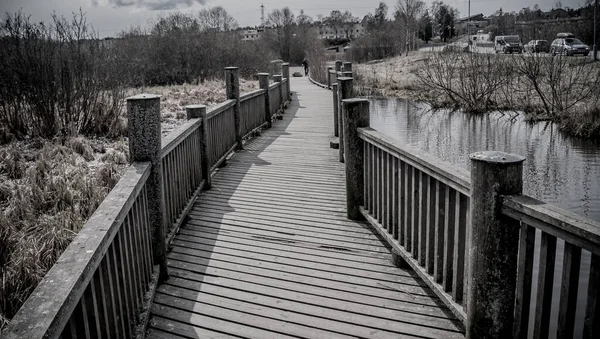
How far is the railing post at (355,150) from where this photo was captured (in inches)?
209

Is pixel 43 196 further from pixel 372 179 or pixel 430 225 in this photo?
pixel 430 225

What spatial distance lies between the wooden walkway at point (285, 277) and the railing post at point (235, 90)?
2.67 metres

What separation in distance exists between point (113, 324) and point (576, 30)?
172 ft

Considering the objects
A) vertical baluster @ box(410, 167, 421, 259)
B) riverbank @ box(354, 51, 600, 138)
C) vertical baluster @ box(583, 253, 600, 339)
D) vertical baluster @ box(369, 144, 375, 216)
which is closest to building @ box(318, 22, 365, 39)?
riverbank @ box(354, 51, 600, 138)

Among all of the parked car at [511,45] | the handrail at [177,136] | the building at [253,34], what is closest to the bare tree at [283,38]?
the building at [253,34]

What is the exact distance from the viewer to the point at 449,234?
337 cm

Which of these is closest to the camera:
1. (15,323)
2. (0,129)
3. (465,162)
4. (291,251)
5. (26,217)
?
(15,323)

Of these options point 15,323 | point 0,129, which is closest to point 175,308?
point 15,323

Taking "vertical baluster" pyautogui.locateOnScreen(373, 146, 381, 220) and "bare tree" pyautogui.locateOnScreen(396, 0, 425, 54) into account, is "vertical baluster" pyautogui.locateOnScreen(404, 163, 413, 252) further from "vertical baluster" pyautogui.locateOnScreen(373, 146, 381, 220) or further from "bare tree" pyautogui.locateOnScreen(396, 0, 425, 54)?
"bare tree" pyautogui.locateOnScreen(396, 0, 425, 54)

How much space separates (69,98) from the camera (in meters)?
11.0

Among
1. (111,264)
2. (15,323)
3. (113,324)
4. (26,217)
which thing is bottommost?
(26,217)

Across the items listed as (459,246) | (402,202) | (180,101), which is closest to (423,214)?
(402,202)

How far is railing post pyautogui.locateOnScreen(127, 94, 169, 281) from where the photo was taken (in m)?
3.89

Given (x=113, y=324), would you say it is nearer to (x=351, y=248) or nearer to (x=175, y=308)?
(x=175, y=308)
